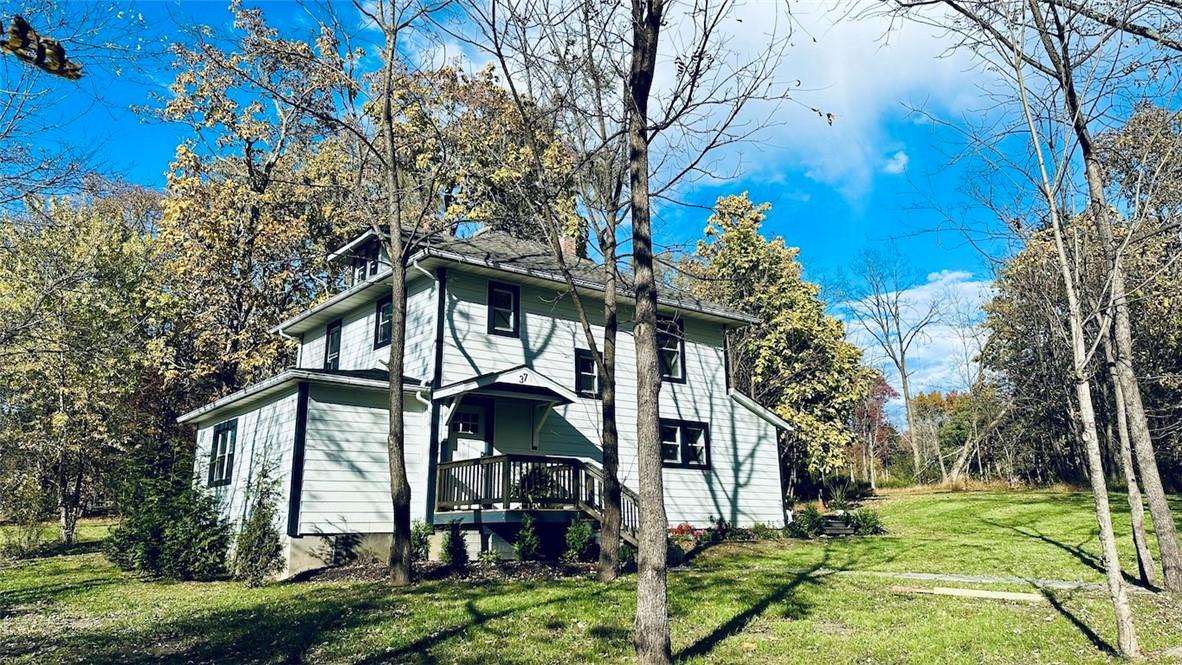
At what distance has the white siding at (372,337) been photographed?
652 inches

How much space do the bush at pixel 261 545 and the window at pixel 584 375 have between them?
7.33 meters

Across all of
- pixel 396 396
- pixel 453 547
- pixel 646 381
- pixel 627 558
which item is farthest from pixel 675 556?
pixel 646 381

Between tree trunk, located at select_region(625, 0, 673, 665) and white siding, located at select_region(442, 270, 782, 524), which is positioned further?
white siding, located at select_region(442, 270, 782, 524)

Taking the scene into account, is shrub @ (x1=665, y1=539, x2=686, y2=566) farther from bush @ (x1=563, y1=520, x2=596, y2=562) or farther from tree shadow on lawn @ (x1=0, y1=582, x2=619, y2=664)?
tree shadow on lawn @ (x1=0, y1=582, x2=619, y2=664)

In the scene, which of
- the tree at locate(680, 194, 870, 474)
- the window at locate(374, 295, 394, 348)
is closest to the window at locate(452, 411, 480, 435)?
the window at locate(374, 295, 394, 348)

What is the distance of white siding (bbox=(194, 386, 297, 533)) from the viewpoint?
1493 cm

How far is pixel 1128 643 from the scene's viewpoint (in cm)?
666

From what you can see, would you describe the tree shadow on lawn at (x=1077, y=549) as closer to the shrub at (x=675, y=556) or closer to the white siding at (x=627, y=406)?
the white siding at (x=627, y=406)

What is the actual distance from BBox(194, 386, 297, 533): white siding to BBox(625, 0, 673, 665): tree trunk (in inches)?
393

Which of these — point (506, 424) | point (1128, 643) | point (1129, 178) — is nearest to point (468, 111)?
point (506, 424)

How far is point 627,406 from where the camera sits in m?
19.1

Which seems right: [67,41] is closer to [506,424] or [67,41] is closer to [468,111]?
[506,424]

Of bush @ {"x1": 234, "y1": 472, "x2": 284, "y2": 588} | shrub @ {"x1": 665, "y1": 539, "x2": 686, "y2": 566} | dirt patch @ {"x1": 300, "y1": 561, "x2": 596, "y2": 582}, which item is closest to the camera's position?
dirt patch @ {"x1": 300, "y1": 561, "x2": 596, "y2": 582}

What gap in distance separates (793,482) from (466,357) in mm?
18927
